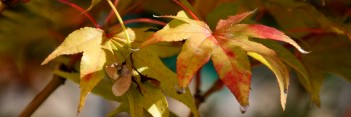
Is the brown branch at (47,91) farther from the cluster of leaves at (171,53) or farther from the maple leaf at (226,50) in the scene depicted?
the maple leaf at (226,50)

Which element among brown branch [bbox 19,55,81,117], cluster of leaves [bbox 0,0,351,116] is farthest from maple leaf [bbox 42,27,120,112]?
brown branch [bbox 19,55,81,117]

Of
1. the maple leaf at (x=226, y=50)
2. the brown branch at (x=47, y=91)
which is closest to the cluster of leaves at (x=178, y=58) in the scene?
the maple leaf at (x=226, y=50)

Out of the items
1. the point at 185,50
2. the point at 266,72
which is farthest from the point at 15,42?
the point at 266,72

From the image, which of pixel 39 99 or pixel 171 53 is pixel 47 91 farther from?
pixel 171 53

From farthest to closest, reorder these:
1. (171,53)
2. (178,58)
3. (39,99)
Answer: (39,99)
(171,53)
(178,58)

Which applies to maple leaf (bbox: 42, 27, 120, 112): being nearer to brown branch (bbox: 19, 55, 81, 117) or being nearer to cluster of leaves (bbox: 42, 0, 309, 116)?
cluster of leaves (bbox: 42, 0, 309, 116)

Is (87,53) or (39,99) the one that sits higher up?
(87,53)

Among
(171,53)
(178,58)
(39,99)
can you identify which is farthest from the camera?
(39,99)

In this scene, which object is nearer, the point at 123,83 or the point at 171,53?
the point at 123,83

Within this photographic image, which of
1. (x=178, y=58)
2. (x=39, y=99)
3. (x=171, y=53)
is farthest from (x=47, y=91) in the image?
(x=178, y=58)
